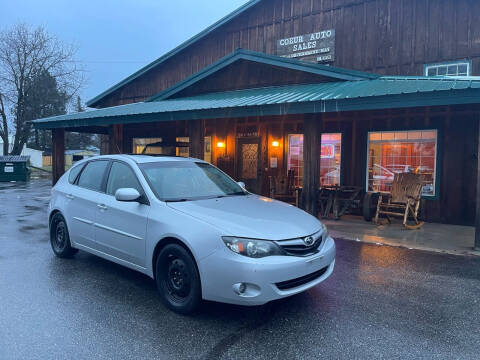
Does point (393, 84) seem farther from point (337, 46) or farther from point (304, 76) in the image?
point (337, 46)

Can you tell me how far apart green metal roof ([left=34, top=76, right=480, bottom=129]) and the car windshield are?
3.19 m

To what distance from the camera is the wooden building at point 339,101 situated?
332 inches

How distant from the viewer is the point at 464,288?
4617mm

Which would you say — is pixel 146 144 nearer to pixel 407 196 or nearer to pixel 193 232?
pixel 407 196

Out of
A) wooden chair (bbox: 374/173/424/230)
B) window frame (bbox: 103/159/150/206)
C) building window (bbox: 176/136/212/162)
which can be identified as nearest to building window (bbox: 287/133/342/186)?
wooden chair (bbox: 374/173/424/230)

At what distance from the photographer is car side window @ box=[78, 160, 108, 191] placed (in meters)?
5.12

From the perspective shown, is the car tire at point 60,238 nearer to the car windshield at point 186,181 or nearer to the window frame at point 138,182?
the window frame at point 138,182

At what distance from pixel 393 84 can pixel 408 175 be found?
91.1 inches

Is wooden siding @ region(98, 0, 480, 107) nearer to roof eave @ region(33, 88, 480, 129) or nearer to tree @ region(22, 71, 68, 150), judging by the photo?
roof eave @ region(33, 88, 480, 129)

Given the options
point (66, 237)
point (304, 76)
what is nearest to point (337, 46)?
point (304, 76)

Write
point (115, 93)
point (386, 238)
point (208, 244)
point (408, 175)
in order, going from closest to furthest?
point (208, 244)
point (386, 238)
point (408, 175)
point (115, 93)

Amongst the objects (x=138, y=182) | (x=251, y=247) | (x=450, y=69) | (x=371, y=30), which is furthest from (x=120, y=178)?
(x=371, y=30)

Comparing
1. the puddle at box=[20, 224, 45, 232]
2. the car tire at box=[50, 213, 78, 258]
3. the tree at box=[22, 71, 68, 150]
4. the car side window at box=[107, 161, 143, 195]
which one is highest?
the tree at box=[22, 71, 68, 150]

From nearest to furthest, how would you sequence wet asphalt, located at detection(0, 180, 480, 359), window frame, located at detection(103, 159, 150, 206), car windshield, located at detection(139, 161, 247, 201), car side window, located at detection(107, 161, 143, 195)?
wet asphalt, located at detection(0, 180, 480, 359), window frame, located at detection(103, 159, 150, 206), car windshield, located at detection(139, 161, 247, 201), car side window, located at detection(107, 161, 143, 195)
